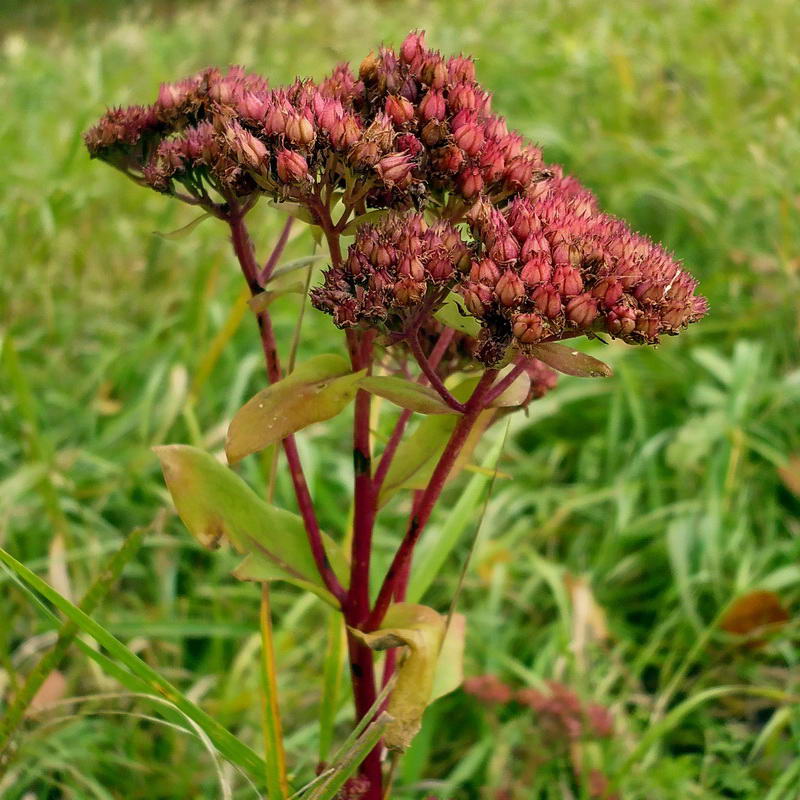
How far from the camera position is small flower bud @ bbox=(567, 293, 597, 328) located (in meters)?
1.35

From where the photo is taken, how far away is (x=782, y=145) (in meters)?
4.11

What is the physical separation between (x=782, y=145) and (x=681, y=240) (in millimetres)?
614

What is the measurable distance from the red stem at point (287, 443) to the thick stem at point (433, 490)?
124 millimetres

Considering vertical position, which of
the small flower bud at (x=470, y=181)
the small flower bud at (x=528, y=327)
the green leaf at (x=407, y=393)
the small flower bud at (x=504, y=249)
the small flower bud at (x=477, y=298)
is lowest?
the green leaf at (x=407, y=393)

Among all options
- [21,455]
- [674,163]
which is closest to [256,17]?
[674,163]

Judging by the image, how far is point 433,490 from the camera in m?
1.58

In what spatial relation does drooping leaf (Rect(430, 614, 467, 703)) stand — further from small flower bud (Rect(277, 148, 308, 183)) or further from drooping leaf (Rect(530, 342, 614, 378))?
small flower bud (Rect(277, 148, 308, 183))

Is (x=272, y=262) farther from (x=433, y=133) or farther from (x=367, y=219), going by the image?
(x=433, y=133)

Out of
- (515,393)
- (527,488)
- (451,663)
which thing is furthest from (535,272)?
(527,488)

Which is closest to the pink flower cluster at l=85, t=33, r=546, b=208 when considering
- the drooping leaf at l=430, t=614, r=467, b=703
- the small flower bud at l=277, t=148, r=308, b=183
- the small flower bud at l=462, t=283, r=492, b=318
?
the small flower bud at l=277, t=148, r=308, b=183

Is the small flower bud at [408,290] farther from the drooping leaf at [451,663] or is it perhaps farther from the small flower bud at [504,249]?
the drooping leaf at [451,663]

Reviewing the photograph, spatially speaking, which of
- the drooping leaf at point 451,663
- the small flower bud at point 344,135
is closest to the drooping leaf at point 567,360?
the small flower bud at point 344,135

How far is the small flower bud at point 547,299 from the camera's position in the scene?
1331 mm

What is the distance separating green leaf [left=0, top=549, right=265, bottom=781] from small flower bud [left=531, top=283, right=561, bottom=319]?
87cm
